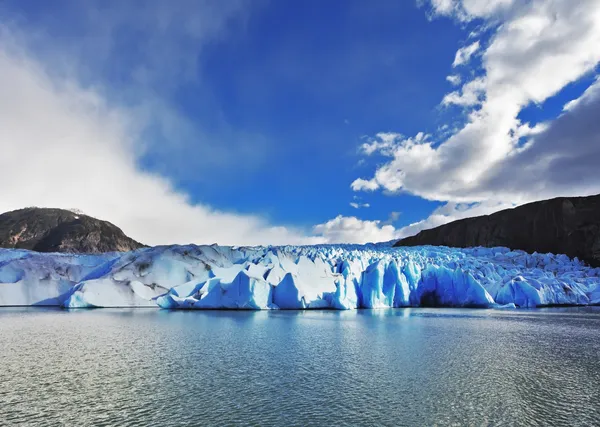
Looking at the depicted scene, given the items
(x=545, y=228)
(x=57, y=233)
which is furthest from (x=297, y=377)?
(x=57, y=233)

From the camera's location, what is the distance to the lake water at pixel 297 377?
19.9 feet

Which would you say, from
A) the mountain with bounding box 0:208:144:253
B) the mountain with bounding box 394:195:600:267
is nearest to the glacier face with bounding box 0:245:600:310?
the mountain with bounding box 394:195:600:267

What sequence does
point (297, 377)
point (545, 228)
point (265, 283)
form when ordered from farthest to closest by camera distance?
point (545, 228)
point (265, 283)
point (297, 377)

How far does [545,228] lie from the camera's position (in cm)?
5097

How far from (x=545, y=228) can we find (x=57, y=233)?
331 feet

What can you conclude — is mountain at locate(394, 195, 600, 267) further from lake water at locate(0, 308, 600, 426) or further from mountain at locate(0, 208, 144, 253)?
mountain at locate(0, 208, 144, 253)

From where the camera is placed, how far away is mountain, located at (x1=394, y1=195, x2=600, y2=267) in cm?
4609

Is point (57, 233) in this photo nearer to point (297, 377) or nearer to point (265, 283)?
point (265, 283)

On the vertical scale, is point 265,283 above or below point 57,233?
below

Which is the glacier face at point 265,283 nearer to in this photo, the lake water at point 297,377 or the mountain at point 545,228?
the lake water at point 297,377

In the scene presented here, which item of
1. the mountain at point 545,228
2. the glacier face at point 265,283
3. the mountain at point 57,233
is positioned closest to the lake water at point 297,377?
the glacier face at point 265,283

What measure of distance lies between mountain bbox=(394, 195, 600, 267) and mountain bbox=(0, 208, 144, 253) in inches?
3165

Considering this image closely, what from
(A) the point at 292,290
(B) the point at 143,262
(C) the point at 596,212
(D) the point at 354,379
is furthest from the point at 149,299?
(C) the point at 596,212

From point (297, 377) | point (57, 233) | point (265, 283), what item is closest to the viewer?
point (297, 377)
